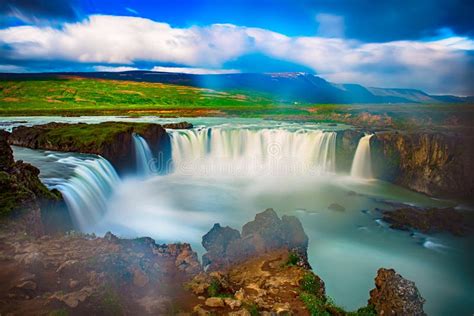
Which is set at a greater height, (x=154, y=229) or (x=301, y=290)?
(x=301, y=290)

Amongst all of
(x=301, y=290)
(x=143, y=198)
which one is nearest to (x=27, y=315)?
(x=301, y=290)

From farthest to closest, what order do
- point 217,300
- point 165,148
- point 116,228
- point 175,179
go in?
point 165,148
point 175,179
point 116,228
point 217,300

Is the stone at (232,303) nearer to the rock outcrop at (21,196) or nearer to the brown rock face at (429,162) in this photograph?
the rock outcrop at (21,196)

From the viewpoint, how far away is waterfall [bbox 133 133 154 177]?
33.2 meters

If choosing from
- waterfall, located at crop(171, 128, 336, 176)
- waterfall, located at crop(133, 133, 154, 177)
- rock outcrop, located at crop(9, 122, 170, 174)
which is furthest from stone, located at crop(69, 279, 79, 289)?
waterfall, located at crop(171, 128, 336, 176)

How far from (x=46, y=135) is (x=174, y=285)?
2883 cm

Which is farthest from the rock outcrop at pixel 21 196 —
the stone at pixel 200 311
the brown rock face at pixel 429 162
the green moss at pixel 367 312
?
the brown rock face at pixel 429 162

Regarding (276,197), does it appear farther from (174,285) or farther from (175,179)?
(174,285)

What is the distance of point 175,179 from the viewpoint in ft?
111

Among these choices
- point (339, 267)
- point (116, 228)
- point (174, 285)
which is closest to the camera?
point (174, 285)

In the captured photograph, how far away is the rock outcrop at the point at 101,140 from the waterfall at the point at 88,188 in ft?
8.22

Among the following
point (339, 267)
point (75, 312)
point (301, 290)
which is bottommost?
point (339, 267)

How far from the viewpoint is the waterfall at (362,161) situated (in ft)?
113

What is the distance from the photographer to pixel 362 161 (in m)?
34.7
